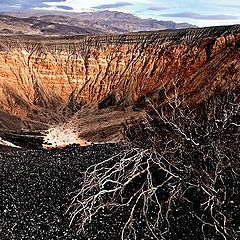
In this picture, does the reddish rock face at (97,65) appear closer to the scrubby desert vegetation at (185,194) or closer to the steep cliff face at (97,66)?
the steep cliff face at (97,66)

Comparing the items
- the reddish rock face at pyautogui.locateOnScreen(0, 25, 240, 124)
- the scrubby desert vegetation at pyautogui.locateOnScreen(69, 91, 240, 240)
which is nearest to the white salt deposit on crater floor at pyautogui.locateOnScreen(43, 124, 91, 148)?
the reddish rock face at pyautogui.locateOnScreen(0, 25, 240, 124)

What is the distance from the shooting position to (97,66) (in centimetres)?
4444

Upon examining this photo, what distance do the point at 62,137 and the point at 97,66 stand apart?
39.5ft

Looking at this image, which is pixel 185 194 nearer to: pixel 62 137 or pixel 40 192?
pixel 40 192

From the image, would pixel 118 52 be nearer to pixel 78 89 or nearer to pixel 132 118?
pixel 78 89

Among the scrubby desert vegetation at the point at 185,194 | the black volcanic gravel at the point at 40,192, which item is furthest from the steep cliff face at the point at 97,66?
the scrubby desert vegetation at the point at 185,194

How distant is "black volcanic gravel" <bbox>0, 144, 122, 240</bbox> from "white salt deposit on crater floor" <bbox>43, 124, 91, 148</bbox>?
1010cm

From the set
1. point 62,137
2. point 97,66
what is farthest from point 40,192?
point 97,66

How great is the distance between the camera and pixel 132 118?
34.1 metres

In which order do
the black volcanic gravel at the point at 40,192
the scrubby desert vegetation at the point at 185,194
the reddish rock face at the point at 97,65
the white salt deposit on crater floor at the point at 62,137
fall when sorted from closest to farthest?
the scrubby desert vegetation at the point at 185,194 → the black volcanic gravel at the point at 40,192 → the white salt deposit on crater floor at the point at 62,137 → the reddish rock face at the point at 97,65

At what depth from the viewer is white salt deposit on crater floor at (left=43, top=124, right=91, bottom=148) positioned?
32.2m

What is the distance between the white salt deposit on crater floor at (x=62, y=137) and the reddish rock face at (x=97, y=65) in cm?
301

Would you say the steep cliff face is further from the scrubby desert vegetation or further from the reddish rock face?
the scrubby desert vegetation

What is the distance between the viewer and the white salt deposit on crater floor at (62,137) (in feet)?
105
